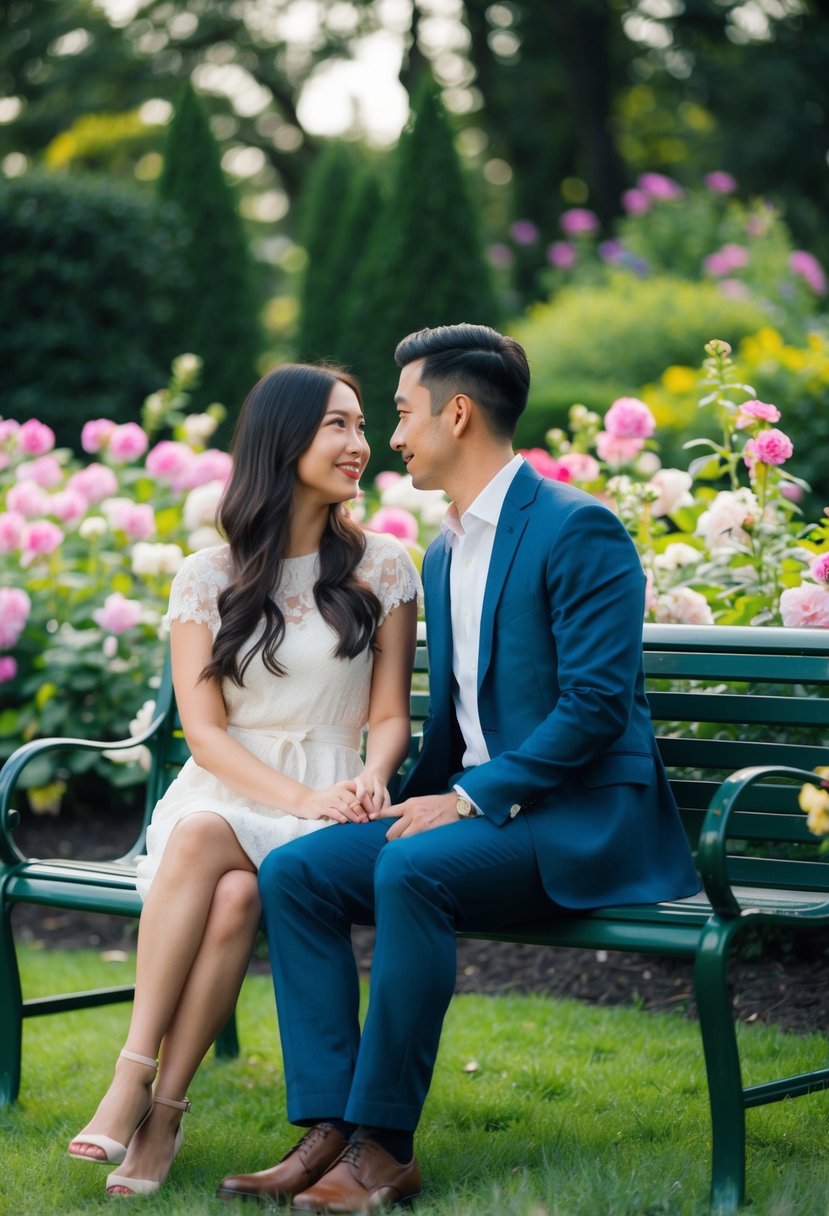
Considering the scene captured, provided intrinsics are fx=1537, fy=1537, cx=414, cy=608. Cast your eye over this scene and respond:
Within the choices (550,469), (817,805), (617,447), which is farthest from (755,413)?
(817,805)

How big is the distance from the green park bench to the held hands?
262 millimetres

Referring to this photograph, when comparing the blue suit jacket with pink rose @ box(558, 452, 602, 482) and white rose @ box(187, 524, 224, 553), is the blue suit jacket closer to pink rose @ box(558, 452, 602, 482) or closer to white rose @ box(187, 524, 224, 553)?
pink rose @ box(558, 452, 602, 482)

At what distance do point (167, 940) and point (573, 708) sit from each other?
94 cm

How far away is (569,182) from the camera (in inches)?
903

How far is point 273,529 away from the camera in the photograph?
3.61m

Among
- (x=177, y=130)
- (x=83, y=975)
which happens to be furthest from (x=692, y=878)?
(x=177, y=130)

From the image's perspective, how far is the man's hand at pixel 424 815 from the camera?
10.4ft

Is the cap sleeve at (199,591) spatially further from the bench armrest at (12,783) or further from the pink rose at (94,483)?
the pink rose at (94,483)

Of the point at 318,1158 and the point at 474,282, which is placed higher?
the point at 318,1158

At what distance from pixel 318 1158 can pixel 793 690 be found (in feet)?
6.28

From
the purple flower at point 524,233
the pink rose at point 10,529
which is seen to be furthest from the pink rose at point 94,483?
the purple flower at point 524,233

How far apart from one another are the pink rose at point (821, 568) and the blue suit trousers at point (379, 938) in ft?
3.58

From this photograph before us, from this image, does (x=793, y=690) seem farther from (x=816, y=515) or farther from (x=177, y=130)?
(x=177, y=130)

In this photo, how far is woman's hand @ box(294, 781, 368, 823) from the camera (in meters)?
3.30
